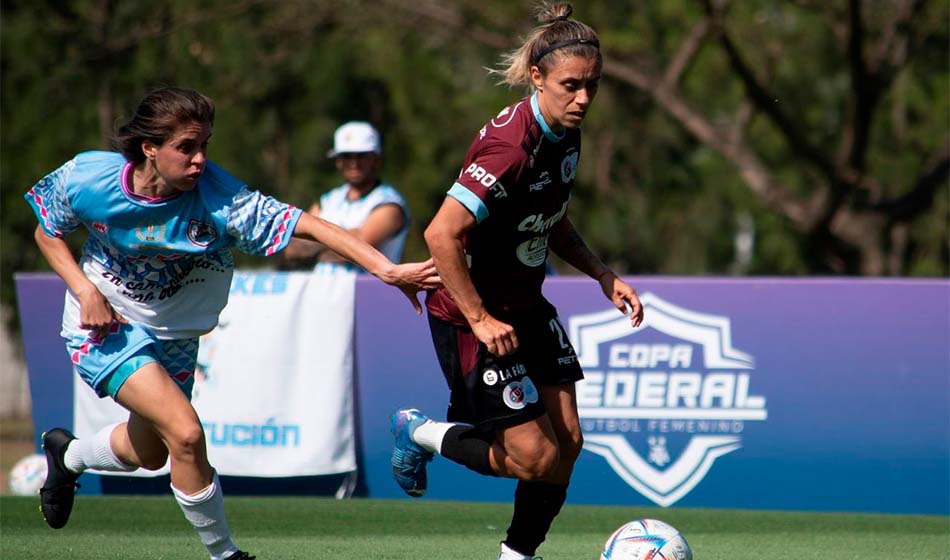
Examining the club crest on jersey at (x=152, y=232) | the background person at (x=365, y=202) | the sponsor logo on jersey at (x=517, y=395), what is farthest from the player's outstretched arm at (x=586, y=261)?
the background person at (x=365, y=202)

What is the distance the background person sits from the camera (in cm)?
A: 867

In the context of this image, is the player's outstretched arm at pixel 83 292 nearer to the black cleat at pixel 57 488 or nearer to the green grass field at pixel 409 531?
the black cleat at pixel 57 488

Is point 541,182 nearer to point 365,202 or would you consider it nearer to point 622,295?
point 622,295

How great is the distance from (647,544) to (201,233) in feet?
6.59

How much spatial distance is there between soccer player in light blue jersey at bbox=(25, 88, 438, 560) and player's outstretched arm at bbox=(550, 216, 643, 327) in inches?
34.0

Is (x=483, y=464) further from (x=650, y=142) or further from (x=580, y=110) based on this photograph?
(x=650, y=142)

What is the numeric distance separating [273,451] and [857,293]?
3718 mm

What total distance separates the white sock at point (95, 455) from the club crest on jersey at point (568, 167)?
2163 mm

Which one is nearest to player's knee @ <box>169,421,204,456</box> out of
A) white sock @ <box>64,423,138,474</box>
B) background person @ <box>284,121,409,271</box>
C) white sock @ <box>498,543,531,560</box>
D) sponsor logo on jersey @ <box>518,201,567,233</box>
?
white sock @ <box>64,423,138,474</box>

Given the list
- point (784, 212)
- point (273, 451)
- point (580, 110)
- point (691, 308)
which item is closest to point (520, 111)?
point (580, 110)

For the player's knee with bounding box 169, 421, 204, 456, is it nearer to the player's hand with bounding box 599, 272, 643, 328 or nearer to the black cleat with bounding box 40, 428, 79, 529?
the black cleat with bounding box 40, 428, 79, 529

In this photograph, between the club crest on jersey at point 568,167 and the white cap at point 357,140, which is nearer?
the club crest on jersey at point 568,167

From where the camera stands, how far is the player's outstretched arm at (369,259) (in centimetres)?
478

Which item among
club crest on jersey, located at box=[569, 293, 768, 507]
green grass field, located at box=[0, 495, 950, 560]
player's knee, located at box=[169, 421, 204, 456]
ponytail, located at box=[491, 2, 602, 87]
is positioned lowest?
green grass field, located at box=[0, 495, 950, 560]
